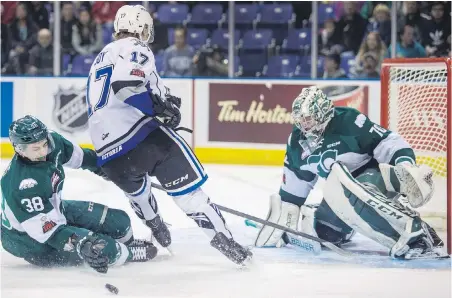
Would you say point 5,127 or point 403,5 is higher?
point 403,5

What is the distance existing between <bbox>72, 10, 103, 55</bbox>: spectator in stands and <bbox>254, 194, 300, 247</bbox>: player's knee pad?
15.5ft

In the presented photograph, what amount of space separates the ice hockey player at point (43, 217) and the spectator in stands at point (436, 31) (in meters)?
4.50

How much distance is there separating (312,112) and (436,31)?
4.02 m

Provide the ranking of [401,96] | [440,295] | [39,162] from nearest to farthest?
1. [440,295]
2. [39,162]
3. [401,96]

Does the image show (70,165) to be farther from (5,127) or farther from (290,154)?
(5,127)

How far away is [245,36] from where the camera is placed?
855 centimetres

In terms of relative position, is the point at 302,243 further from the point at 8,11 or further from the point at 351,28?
the point at 8,11

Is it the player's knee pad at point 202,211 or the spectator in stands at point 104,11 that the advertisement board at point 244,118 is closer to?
the spectator in stands at point 104,11

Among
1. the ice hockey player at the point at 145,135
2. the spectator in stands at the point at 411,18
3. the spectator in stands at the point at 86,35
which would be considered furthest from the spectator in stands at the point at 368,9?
the ice hockey player at the point at 145,135

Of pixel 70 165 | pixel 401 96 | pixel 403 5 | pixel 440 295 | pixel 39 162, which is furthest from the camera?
pixel 403 5

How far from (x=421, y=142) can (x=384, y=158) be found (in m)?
1.02

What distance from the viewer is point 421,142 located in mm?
5086

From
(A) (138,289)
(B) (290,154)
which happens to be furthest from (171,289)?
(B) (290,154)

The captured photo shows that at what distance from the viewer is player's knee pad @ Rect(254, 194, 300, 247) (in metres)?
4.30
